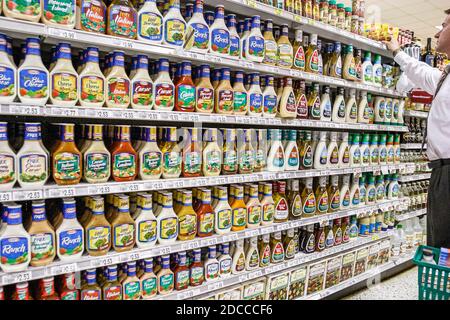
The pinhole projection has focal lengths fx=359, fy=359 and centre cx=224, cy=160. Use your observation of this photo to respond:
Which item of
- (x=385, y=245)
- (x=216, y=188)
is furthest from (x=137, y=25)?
(x=385, y=245)

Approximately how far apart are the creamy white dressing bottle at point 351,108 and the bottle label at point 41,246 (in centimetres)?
228

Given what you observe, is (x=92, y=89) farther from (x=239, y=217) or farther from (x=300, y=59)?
(x=300, y=59)

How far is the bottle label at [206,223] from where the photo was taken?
2070 millimetres

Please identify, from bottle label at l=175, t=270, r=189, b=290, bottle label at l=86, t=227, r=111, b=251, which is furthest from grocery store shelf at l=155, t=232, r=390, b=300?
bottle label at l=86, t=227, r=111, b=251

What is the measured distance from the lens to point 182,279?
2025 mm

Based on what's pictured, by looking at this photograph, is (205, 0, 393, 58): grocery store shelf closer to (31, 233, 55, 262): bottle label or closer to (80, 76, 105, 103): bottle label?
(80, 76, 105, 103): bottle label

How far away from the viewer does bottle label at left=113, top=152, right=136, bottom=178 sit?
176 centimetres

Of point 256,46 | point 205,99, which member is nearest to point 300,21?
point 256,46

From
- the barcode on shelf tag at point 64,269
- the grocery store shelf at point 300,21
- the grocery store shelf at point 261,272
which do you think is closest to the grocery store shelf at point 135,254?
the barcode on shelf tag at point 64,269

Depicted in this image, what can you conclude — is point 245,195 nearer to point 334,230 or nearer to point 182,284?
point 182,284

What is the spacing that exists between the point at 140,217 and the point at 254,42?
121cm

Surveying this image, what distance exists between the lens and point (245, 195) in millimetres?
2340

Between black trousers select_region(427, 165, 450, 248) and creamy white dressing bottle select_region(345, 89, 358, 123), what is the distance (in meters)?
0.75
